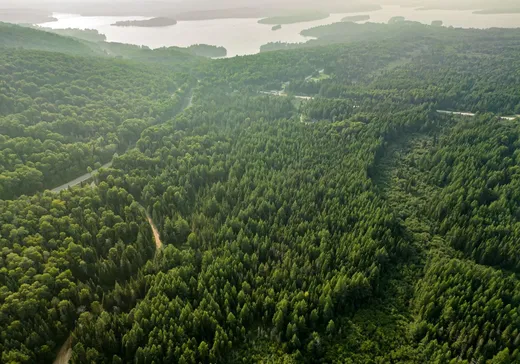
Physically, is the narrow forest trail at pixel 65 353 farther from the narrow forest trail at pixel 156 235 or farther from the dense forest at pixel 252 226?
the narrow forest trail at pixel 156 235

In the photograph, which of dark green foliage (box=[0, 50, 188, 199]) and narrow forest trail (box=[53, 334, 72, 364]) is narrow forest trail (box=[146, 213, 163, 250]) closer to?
narrow forest trail (box=[53, 334, 72, 364])

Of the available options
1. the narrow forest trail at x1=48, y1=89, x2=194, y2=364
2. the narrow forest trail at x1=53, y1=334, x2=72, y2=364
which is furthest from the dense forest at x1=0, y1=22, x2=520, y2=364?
the narrow forest trail at x1=48, y1=89, x2=194, y2=364

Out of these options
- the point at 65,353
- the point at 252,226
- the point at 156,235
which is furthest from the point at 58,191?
the point at 252,226

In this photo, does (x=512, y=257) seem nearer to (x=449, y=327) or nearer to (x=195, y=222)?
(x=449, y=327)

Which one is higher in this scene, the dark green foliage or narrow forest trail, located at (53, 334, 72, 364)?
the dark green foliage

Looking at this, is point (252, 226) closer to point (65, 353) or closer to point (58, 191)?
point (65, 353)

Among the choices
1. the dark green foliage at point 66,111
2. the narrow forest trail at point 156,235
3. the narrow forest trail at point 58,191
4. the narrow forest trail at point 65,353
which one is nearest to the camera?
the narrow forest trail at point 65,353

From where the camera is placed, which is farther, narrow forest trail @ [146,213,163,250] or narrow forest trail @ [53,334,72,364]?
narrow forest trail @ [146,213,163,250]

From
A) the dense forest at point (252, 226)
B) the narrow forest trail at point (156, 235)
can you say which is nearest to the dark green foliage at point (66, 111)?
the dense forest at point (252, 226)

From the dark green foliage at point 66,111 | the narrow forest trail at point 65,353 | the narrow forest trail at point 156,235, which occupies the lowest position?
the narrow forest trail at point 65,353
